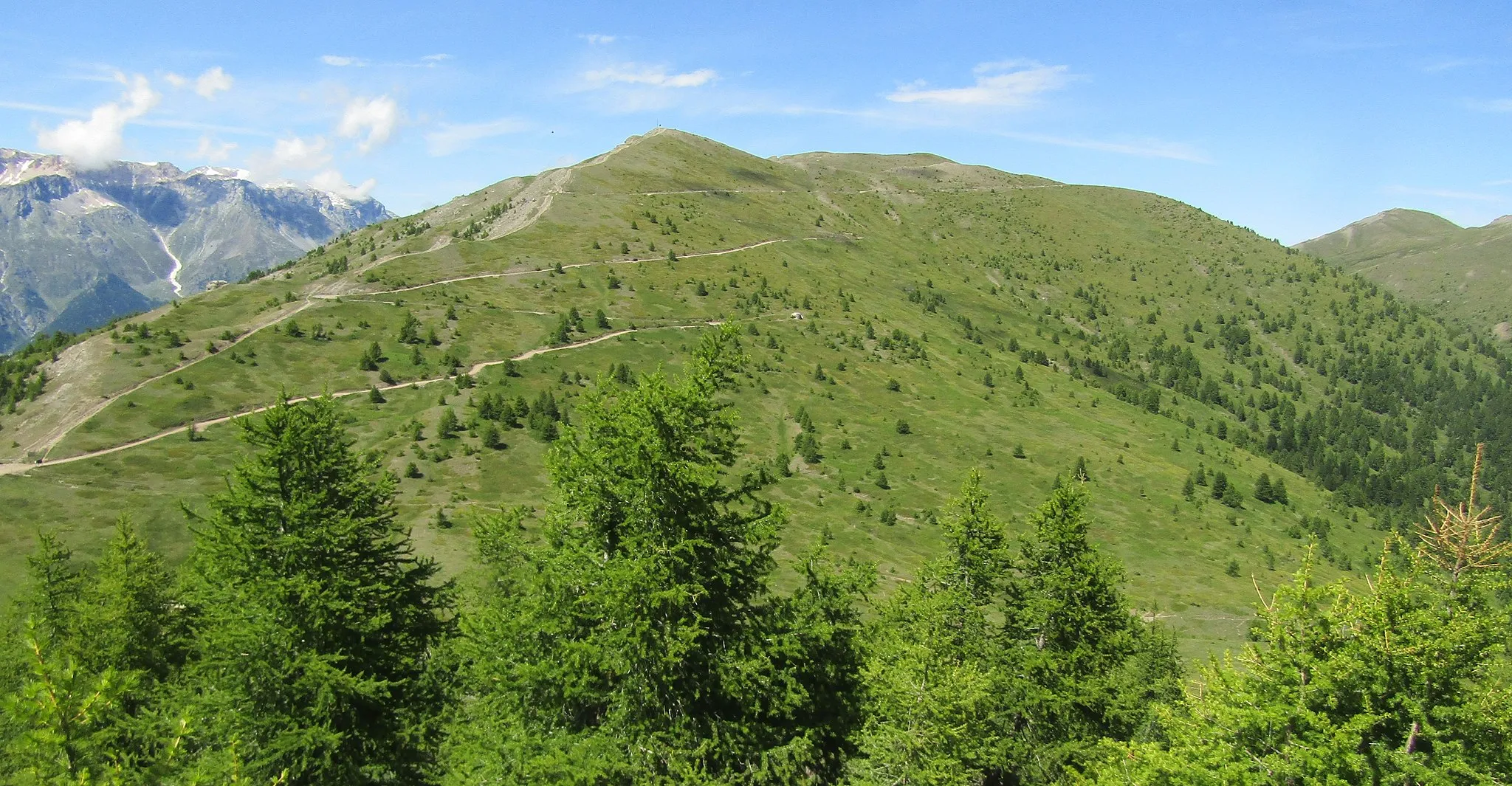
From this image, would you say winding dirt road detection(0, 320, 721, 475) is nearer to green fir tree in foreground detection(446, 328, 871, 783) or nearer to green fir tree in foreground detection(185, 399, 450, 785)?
green fir tree in foreground detection(185, 399, 450, 785)

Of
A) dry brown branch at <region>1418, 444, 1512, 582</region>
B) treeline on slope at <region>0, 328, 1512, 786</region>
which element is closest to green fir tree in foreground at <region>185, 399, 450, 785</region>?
treeline on slope at <region>0, 328, 1512, 786</region>

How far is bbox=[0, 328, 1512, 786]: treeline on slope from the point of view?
602 inches

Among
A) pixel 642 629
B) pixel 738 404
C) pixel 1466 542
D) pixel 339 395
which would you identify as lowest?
pixel 738 404

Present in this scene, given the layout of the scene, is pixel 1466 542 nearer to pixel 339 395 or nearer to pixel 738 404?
pixel 339 395

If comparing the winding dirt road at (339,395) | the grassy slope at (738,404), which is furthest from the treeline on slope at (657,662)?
the grassy slope at (738,404)

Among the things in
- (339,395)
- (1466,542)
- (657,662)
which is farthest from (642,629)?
(339,395)

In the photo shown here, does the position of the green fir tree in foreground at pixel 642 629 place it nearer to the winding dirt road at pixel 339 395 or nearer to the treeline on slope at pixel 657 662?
the treeline on slope at pixel 657 662

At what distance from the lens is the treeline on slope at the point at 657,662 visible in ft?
50.1

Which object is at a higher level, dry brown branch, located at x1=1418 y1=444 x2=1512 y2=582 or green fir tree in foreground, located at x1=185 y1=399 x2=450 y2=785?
dry brown branch, located at x1=1418 y1=444 x2=1512 y2=582

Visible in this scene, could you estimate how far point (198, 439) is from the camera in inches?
3135

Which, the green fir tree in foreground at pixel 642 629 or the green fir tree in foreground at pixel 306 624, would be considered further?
the green fir tree in foreground at pixel 306 624

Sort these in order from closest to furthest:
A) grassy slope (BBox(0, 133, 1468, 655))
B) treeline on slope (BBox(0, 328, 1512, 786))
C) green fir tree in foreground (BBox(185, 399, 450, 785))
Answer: treeline on slope (BBox(0, 328, 1512, 786))
green fir tree in foreground (BBox(185, 399, 450, 785))
grassy slope (BBox(0, 133, 1468, 655))

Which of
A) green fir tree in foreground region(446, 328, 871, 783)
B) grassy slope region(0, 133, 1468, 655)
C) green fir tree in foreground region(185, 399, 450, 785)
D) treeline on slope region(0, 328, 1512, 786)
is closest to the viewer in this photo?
treeline on slope region(0, 328, 1512, 786)

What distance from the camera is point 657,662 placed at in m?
18.6
